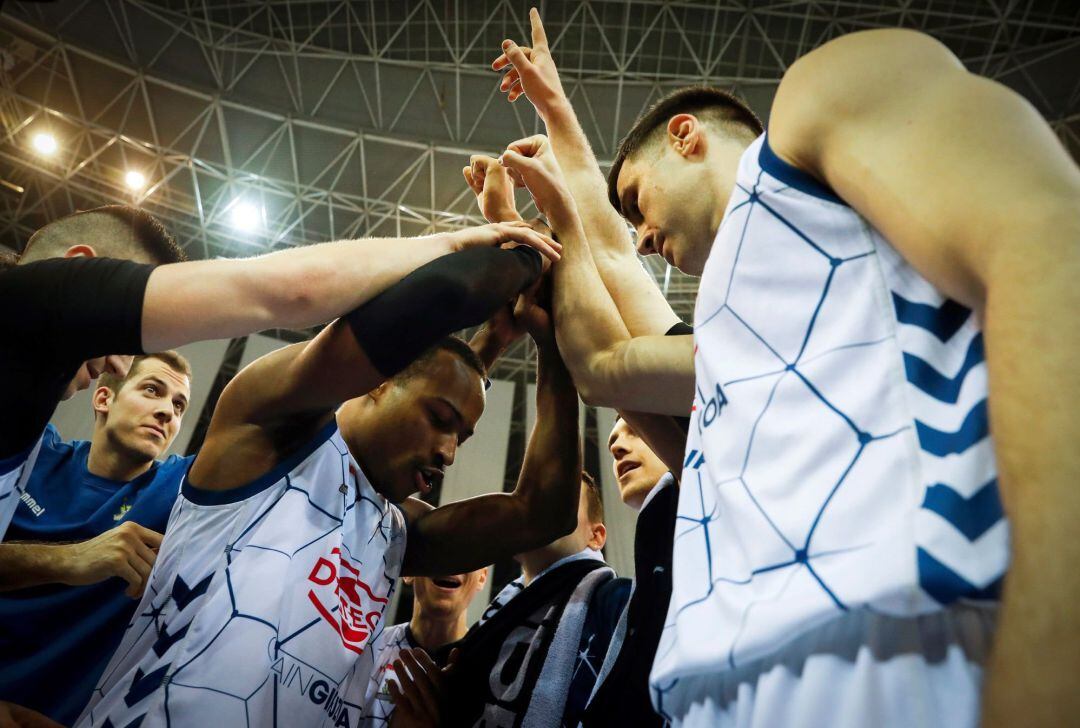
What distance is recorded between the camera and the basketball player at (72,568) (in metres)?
1.92

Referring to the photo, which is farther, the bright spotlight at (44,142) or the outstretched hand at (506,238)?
the bright spotlight at (44,142)

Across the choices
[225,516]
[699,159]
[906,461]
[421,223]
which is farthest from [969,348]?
[421,223]

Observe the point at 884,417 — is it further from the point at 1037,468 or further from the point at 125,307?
the point at 125,307

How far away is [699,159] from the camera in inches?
65.7

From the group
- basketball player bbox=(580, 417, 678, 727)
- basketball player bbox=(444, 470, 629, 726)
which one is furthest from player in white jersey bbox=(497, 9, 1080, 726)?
basketball player bbox=(444, 470, 629, 726)

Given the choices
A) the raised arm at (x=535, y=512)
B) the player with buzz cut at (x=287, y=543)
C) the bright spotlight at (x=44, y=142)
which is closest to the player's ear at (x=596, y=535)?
the raised arm at (x=535, y=512)

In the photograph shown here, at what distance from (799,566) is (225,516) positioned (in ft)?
4.64

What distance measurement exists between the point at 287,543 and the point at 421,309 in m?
0.67

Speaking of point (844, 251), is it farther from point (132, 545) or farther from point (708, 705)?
point (132, 545)

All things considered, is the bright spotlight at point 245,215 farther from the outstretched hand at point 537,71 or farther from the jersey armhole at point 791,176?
the jersey armhole at point 791,176

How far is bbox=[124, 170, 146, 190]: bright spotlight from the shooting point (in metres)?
11.2

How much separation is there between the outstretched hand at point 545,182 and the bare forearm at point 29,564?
5.56 ft

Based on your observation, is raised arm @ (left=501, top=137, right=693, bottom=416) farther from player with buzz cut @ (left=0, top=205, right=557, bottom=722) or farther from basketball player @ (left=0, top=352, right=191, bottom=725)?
basketball player @ (left=0, top=352, right=191, bottom=725)

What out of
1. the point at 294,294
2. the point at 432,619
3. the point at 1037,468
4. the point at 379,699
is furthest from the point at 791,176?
the point at 432,619
